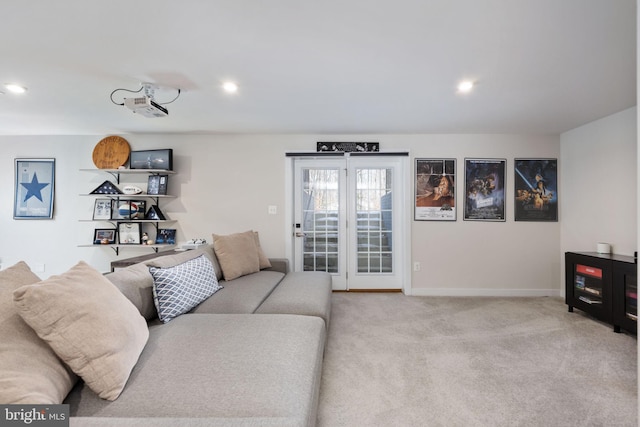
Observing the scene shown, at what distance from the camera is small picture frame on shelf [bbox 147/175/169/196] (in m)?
3.73

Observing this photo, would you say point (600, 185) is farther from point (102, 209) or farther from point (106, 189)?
point (102, 209)

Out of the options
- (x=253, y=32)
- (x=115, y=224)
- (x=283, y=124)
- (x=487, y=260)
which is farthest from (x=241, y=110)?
(x=487, y=260)

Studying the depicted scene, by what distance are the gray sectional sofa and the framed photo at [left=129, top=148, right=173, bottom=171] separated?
2091mm

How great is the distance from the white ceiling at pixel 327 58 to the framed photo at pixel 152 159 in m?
0.69

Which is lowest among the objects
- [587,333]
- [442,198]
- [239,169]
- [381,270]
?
[587,333]

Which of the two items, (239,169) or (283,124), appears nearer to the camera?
(283,124)

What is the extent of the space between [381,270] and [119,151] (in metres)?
4.00

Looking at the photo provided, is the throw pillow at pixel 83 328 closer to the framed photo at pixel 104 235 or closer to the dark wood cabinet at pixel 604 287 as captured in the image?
the framed photo at pixel 104 235

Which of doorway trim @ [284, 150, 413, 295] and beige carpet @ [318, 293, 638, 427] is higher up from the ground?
doorway trim @ [284, 150, 413, 295]

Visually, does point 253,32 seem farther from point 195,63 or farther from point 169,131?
point 169,131

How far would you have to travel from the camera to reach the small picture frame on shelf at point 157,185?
147 inches

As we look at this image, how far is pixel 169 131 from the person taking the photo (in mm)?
3740

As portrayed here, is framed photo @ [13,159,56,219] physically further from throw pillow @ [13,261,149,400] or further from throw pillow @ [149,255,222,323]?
throw pillow @ [13,261,149,400]

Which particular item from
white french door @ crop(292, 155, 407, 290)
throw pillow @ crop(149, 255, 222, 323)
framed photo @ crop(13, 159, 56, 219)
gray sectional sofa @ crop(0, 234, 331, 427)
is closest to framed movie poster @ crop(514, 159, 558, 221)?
white french door @ crop(292, 155, 407, 290)
